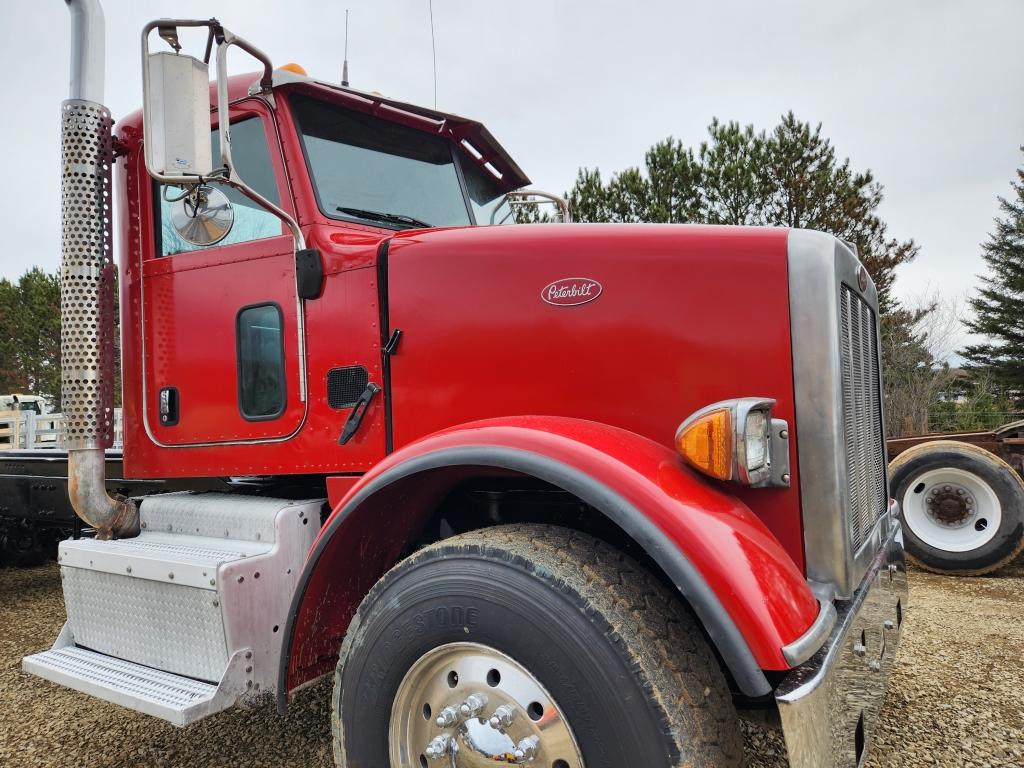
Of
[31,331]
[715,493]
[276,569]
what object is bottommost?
[276,569]

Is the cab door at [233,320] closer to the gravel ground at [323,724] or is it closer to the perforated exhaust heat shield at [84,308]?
the perforated exhaust heat shield at [84,308]

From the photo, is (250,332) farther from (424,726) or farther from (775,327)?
(775,327)

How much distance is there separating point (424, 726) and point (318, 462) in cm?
103

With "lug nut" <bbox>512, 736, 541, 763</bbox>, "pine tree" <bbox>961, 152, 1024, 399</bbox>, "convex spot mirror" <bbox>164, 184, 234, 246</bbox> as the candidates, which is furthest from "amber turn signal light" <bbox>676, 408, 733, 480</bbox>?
"pine tree" <bbox>961, 152, 1024, 399</bbox>

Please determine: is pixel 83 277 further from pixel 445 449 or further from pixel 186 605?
pixel 445 449

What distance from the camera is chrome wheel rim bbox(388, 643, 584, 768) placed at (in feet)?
5.26

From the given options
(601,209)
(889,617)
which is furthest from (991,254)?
(889,617)

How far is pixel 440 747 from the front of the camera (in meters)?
1.72

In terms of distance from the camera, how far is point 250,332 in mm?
2701

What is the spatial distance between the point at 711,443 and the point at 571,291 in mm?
632

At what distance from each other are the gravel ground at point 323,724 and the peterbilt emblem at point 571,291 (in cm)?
177

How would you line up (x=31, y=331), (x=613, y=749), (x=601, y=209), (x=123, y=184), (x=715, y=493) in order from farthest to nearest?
(x=31, y=331) → (x=601, y=209) → (x=123, y=184) → (x=715, y=493) → (x=613, y=749)

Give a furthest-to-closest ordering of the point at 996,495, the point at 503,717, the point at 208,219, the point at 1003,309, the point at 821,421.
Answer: the point at 1003,309 → the point at 996,495 → the point at 208,219 → the point at 821,421 → the point at 503,717

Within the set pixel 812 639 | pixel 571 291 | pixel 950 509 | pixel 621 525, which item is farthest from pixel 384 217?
pixel 950 509
